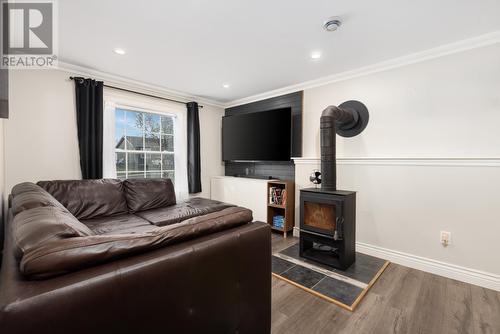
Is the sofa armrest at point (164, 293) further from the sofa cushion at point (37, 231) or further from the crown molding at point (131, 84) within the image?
the crown molding at point (131, 84)

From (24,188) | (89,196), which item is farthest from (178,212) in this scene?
(24,188)

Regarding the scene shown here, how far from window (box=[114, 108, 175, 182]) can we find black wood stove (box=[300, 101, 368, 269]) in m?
2.52

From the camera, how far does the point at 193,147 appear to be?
4.08 metres

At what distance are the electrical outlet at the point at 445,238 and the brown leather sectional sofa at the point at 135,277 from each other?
213 centimetres

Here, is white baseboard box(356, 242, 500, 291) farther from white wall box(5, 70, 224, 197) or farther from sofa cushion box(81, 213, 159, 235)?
white wall box(5, 70, 224, 197)

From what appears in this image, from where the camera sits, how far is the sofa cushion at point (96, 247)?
71 centimetres

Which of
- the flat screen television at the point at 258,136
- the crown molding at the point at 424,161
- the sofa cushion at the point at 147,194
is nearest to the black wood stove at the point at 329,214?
the crown molding at the point at 424,161

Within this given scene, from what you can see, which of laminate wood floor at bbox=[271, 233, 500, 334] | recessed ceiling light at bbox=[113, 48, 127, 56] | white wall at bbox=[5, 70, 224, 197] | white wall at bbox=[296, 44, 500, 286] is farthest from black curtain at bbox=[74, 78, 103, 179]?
white wall at bbox=[296, 44, 500, 286]

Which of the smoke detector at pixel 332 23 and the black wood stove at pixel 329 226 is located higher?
the smoke detector at pixel 332 23

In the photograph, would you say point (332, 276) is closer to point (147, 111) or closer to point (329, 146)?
point (329, 146)

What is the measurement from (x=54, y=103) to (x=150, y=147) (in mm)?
1331

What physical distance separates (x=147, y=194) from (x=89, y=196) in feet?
2.14

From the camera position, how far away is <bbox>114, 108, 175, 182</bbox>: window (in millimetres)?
3459

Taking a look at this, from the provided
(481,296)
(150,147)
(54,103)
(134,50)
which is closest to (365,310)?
(481,296)
